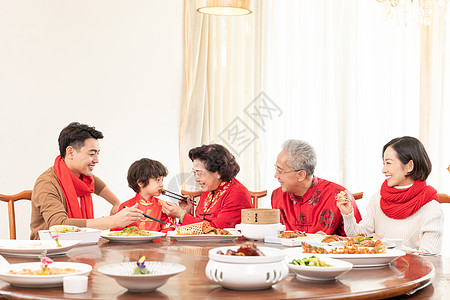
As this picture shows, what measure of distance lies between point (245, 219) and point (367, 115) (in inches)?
83.5

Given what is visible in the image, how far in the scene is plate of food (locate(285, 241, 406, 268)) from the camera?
1801mm

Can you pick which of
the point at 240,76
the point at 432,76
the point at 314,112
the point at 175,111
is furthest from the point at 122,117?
the point at 432,76

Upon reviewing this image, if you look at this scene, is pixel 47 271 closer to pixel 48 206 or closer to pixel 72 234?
pixel 72 234

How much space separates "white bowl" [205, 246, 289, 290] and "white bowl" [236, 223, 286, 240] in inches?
41.2

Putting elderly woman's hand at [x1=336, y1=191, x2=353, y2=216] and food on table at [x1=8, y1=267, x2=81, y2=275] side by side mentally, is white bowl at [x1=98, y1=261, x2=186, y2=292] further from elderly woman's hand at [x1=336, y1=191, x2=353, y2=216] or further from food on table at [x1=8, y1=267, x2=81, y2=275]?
elderly woman's hand at [x1=336, y1=191, x2=353, y2=216]

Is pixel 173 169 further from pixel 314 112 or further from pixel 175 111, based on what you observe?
pixel 314 112

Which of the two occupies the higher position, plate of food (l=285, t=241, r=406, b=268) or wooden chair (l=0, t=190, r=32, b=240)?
plate of food (l=285, t=241, r=406, b=268)

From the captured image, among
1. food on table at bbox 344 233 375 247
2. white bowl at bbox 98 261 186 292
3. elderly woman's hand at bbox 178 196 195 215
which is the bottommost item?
elderly woman's hand at bbox 178 196 195 215

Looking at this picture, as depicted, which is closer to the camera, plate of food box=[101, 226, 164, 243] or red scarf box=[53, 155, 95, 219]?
plate of food box=[101, 226, 164, 243]

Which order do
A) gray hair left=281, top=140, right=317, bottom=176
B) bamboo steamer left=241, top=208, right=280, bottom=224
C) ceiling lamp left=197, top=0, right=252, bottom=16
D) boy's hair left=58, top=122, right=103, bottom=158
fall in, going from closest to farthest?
bamboo steamer left=241, top=208, right=280, bottom=224 < ceiling lamp left=197, top=0, right=252, bottom=16 < gray hair left=281, top=140, right=317, bottom=176 < boy's hair left=58, top=122, right=103, bottom=158

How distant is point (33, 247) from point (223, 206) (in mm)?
1325

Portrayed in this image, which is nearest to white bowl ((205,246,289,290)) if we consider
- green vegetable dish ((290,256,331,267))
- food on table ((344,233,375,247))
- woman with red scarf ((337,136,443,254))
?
green vegetable dish ((290,256,331,267))

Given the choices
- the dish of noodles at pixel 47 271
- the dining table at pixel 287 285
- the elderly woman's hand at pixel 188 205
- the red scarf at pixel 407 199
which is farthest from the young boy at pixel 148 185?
the dish of noodles at pixel 47 271

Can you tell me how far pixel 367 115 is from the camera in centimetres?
433
